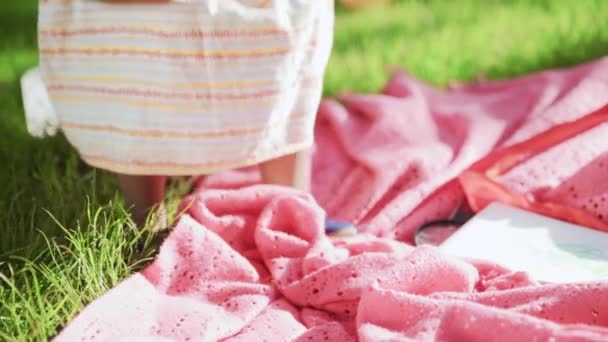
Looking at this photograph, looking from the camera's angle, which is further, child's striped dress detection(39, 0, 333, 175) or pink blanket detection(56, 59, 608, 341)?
child's striped dress detection(39, 0, 333, 175)

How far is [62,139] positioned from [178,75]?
43 cm

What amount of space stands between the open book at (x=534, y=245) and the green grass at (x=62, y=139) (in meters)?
0.50

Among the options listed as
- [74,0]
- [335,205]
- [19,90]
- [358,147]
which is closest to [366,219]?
[335,205]

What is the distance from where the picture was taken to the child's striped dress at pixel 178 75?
54.5 inches

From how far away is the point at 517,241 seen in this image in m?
1.49

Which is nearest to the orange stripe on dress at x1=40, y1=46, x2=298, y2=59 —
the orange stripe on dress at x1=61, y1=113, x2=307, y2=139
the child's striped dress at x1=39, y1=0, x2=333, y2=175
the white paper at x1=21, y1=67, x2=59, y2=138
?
the child's striped dress at x1=39, y1=0, x2=333, y2=175

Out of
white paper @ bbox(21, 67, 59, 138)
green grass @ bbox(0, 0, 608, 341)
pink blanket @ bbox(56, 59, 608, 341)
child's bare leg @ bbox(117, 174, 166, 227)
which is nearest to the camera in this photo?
Answer: pink blanket @ bbox(56, 59, 608, 341)

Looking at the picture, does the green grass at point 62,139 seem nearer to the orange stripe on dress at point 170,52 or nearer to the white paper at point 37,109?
the white paper at point 37,109

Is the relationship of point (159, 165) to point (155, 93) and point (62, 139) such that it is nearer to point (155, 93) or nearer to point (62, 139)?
point (155, 93)

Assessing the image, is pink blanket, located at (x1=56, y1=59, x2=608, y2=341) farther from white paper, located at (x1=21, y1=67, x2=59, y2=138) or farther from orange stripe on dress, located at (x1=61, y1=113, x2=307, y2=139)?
white paper, located at (x1=21, y1=67, x2=59, y2=138)

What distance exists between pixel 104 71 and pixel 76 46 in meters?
0.06

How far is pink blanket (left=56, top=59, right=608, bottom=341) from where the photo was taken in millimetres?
1152

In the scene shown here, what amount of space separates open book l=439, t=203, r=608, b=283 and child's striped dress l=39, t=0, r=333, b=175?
35 cm

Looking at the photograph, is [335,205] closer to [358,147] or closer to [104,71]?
[358,147]
